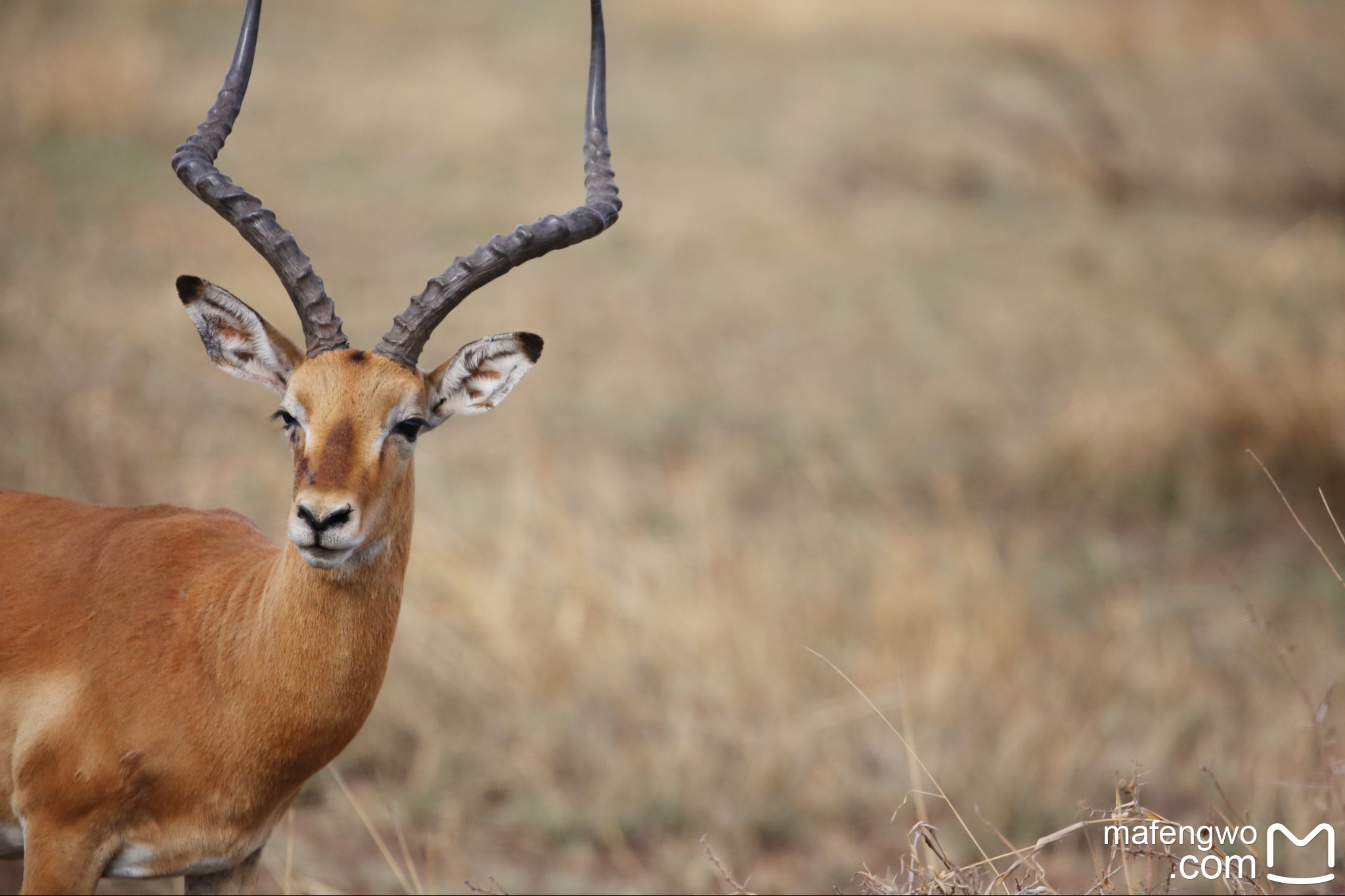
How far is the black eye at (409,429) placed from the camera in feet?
11.3

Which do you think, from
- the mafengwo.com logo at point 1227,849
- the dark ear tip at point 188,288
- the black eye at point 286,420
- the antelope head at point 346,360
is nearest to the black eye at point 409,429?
the antelope head at point 346,360

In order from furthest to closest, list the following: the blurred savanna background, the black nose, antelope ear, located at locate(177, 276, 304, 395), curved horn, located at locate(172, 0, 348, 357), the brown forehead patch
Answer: the blurred savanna background
antelope ear, located at locate(177, 276, 304, 395)
curved horn, located at locate(172, 0, 348, 357)
the brown forehead patch
the black nose

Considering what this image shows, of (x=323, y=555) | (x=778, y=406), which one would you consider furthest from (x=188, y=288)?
(x=778, y=406)

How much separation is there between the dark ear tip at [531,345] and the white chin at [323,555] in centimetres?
85

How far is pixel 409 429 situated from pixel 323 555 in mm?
504

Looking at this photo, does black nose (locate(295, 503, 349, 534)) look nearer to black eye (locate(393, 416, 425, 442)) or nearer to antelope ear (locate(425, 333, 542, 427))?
black eye (locate(393, 416, 425, 442))

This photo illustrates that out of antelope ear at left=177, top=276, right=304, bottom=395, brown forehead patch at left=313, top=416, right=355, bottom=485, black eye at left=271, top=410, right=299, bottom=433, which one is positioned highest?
antelope ear at left=177, top=276, right=304, bottom=395

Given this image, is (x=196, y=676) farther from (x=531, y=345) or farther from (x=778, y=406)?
(x=778, y=406)

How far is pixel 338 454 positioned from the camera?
323 cm

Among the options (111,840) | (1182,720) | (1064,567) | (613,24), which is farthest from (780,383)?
(613,24)

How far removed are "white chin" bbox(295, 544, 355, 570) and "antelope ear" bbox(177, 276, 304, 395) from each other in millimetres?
696

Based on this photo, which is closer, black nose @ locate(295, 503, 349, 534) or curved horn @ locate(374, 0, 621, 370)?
black nose @ locate(295, 503, 349, 534)

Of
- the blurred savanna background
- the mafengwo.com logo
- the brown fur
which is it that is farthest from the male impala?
the mafengwo.com logo

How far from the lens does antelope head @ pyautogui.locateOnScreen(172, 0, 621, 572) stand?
3.21 metres
